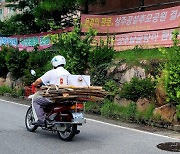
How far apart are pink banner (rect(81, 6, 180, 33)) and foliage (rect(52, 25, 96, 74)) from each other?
2.10 meters

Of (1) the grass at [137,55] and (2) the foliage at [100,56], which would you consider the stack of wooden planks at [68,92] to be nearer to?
(1) the grass at [137,55]

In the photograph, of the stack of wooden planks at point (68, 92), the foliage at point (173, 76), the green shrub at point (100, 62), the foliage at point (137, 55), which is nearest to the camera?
the stack of wooden planks at point (68, 92)

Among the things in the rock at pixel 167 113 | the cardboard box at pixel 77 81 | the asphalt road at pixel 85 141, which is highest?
the cardboard box at pixel 77 81

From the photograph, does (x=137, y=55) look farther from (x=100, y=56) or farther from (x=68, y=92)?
(x=68, y=92)

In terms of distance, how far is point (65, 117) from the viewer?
8172mm

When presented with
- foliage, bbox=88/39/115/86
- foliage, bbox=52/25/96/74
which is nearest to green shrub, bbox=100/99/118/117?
foliage, bbox=88/39/115/86

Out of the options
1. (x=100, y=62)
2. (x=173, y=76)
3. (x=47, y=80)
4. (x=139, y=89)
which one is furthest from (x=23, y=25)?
(x=47, y=80)

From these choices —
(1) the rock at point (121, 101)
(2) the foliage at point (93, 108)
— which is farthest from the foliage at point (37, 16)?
(1) the rock at point (121, 101)

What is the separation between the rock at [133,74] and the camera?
1300 cm

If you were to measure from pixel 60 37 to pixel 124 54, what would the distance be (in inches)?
111

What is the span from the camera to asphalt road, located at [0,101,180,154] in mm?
7418

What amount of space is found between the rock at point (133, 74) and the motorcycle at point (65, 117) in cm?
515

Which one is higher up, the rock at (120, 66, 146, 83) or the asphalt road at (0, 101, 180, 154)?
the rock at (120, 66, 146, 83)

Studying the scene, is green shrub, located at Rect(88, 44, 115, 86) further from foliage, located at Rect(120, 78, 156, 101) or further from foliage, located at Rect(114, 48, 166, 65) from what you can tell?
foliage, located at Rect(120, 78, 156, 101)
